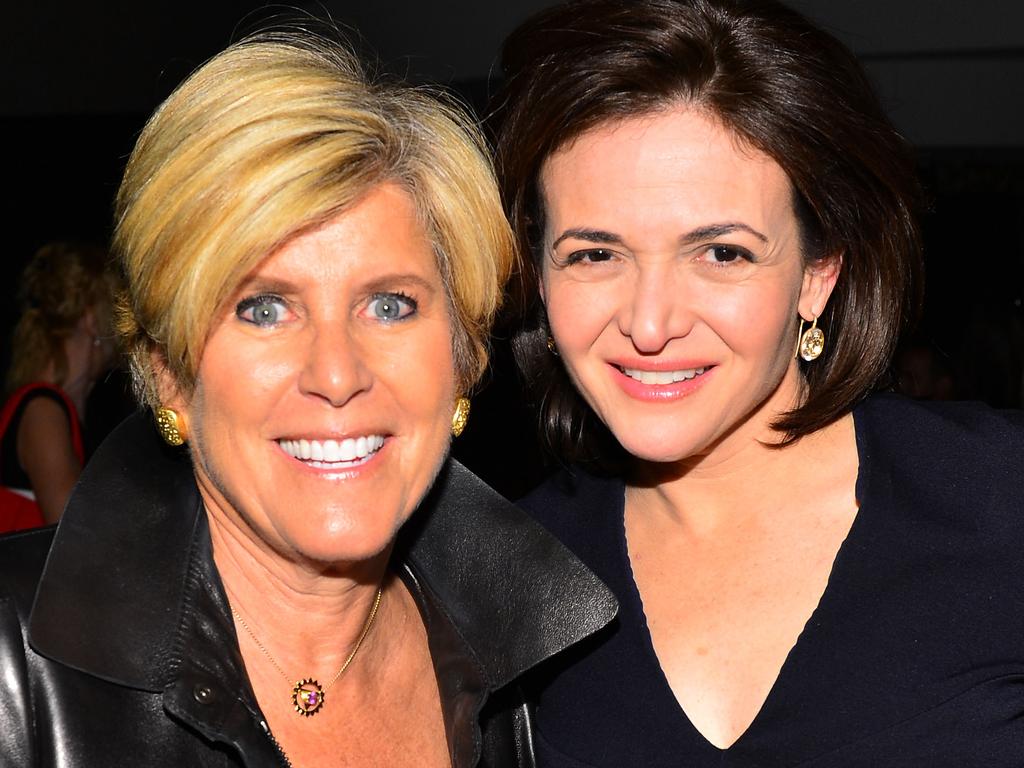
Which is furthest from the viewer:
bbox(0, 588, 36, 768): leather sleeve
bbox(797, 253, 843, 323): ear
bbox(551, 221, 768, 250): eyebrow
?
bbox(797, 253, 843, 323): ear

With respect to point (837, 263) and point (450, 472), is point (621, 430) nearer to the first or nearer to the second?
point (450, 472)

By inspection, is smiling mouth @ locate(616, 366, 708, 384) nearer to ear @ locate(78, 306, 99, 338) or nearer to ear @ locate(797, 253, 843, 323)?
ear @ locate(797, 253, 843, 323)

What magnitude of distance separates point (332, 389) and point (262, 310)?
0.16m

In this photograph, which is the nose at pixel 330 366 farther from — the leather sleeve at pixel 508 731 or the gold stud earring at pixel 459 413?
the leather sleeve at pixel 508 731

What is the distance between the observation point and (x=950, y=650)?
7.05 feet

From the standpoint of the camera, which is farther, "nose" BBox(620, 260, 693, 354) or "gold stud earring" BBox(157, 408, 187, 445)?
"nose" BBox(620, 260, 693, 354)

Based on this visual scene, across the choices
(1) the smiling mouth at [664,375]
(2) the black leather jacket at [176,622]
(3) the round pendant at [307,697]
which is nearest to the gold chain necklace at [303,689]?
(3) the round pendant at [307,697]

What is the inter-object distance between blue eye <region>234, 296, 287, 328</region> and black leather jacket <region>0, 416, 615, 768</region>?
0.37 m

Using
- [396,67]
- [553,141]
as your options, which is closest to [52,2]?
[396,67]

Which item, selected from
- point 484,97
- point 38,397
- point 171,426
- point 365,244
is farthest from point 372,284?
point 484,97

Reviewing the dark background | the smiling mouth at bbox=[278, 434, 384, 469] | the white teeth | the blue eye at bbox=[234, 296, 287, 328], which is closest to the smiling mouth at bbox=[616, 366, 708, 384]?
the white teeth

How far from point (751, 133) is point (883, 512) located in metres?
0.74

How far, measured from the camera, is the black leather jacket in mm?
1728

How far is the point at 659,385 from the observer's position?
229cm
